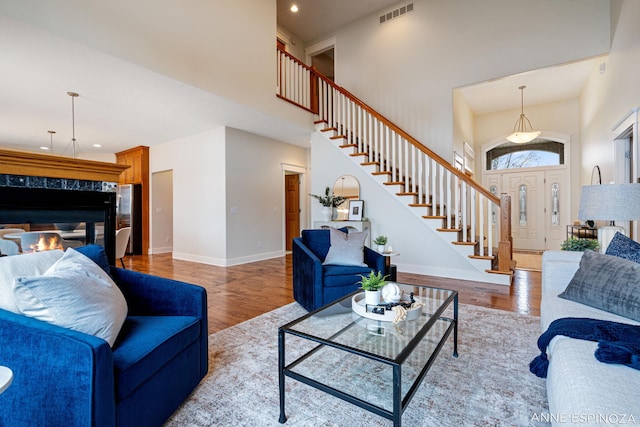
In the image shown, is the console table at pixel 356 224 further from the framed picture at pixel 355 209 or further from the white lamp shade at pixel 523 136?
the white lamp shade at pixel 523 136

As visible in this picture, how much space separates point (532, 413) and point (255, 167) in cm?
547

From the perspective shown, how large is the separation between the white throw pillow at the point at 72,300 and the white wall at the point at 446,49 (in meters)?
5.36

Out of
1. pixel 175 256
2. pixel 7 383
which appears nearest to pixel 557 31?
pixel 7 383

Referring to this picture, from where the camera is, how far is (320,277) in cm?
278

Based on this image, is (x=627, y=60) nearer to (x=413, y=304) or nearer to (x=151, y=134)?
(x=413, y=304)

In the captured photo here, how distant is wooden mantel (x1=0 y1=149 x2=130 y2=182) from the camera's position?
7.26 ft

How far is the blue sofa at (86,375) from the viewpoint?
102 centimetres

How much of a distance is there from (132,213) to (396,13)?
7160 mm

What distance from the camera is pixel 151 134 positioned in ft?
19.6

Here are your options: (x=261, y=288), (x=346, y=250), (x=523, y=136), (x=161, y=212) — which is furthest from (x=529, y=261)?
(x=161, y=212)

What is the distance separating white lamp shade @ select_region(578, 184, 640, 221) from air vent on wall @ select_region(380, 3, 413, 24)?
5.18 metres

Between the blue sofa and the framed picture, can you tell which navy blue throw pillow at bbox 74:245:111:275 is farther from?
the framed picture

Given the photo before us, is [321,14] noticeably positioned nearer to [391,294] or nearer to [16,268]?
[391,294]

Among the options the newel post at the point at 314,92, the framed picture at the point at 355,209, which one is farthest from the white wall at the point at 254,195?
the framed picture at the point at 355,209
